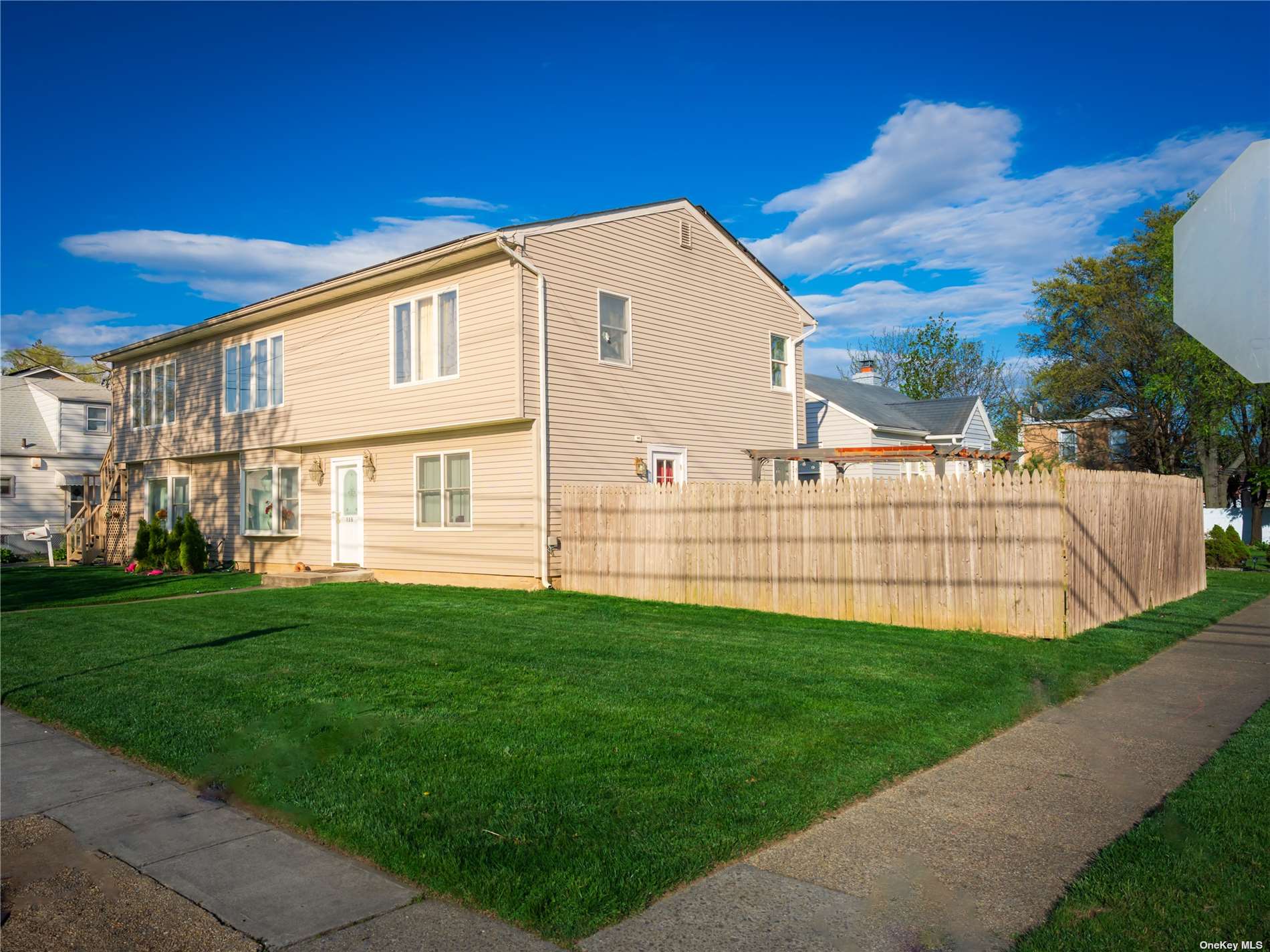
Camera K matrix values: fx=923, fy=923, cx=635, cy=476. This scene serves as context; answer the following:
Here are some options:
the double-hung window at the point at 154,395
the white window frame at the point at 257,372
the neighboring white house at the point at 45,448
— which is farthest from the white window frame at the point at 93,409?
the white window frame at the point at 257,372

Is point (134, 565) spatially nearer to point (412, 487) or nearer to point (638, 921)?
point (412, 487)

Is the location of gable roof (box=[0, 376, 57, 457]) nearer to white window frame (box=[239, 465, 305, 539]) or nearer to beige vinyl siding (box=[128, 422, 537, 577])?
beige vinyl siding (box=[128, 422, 537, 577])

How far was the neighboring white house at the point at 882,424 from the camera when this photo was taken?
26281 millimetres

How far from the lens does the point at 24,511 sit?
3075cm

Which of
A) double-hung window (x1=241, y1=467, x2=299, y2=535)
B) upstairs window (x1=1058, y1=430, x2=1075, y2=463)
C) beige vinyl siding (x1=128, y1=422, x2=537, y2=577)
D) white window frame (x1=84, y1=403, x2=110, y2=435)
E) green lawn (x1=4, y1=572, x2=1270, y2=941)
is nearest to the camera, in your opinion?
green lawn (x1=4, y1=572, x2=1270, y2=941)

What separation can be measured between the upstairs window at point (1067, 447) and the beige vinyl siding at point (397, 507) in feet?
88.8

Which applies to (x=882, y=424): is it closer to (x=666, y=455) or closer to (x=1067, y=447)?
(x=666, y=455)

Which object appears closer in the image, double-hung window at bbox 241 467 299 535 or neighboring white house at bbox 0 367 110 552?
double-hung window at bbox 241 467 299 535

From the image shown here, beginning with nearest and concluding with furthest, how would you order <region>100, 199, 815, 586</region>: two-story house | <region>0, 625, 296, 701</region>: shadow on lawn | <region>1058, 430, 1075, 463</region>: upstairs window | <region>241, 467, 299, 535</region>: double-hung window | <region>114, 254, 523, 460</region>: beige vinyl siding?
<region>0, 625, 296, 701</region>: shadow on lawn → <region>114, 254, 523, 460</region>: beige vinyl siding → <region>100, 199, 815, 586</region>: two-story house → <region>241, 467, 299, 535</region>: double-hung window → <region>1058, 430, 1075, 463</region>: upstairs window

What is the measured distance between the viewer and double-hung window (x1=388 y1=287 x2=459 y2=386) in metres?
15.6

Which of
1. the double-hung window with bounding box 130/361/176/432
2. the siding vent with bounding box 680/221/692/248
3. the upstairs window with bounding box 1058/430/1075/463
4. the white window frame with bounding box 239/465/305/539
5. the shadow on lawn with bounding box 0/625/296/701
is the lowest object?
the shadow on lawn with bounding box 0/625/296/701

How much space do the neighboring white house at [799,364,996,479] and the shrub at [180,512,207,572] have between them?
13867 mm

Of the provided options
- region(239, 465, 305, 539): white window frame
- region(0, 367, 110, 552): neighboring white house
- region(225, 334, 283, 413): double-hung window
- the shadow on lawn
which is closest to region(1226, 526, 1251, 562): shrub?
region(239, 465, 305, 539): white window frame

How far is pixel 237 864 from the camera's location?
4172 mm
